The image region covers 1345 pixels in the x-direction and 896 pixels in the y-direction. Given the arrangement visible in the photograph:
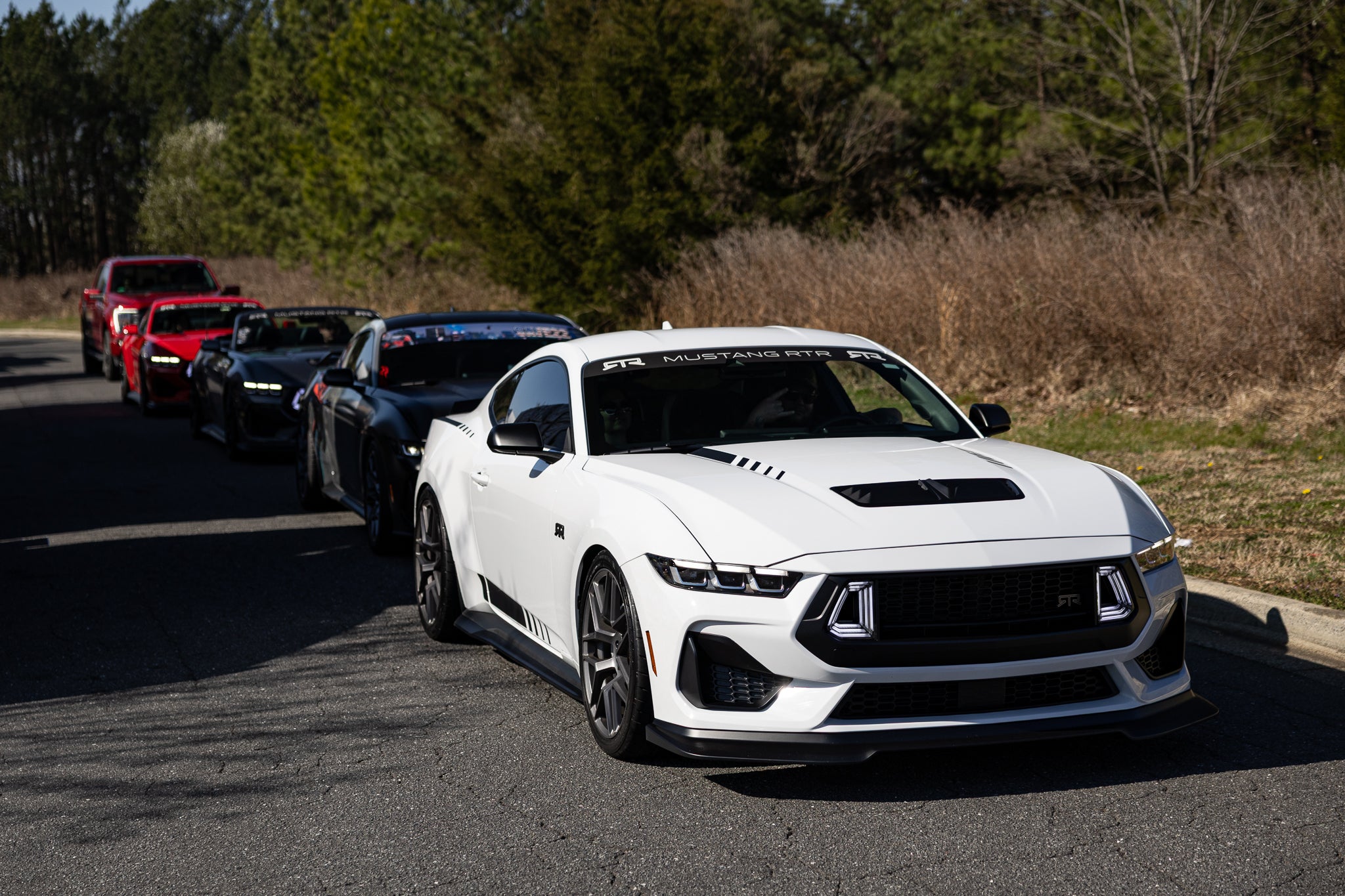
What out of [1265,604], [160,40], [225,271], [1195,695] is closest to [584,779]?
[1195,695]

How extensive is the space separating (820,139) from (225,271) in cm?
4151

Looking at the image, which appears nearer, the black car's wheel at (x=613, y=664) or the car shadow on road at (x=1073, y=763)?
the car shadow on road at (x=1073, y=763)

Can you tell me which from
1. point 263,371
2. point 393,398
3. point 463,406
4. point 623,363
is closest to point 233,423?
point 263,371

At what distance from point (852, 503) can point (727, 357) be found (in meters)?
1.73

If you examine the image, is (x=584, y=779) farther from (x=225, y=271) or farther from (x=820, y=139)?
(x=225, y=271)

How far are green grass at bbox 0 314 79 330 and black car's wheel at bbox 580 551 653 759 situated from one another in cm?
5170

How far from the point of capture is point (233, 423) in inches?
616

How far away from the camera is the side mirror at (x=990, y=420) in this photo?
6.59 m

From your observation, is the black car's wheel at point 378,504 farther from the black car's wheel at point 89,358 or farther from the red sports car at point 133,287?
the black car's wheel at point 89,358

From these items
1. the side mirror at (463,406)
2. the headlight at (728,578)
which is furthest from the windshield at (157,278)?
the headlight at (728,578)

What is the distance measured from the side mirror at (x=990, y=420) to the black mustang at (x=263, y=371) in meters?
8.65

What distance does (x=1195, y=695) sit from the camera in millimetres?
5270

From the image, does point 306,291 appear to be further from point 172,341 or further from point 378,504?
point 378,504

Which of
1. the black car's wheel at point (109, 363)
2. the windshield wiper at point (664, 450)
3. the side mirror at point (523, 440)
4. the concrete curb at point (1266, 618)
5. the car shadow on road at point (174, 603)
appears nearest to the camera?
the windshield wiper at point (664, 450)
